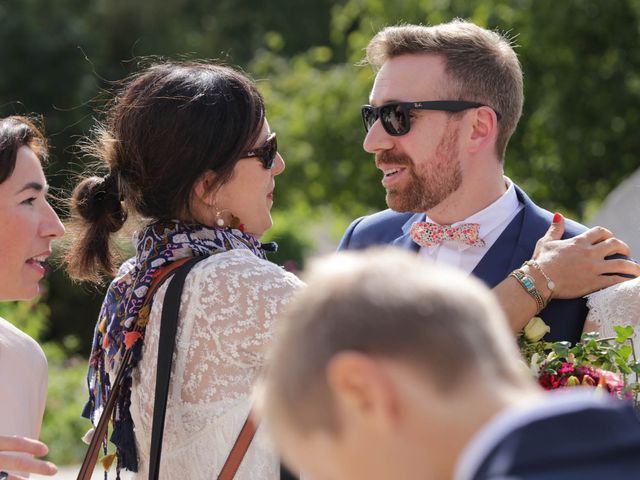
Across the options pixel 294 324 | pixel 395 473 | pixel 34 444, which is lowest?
pixel 34 444

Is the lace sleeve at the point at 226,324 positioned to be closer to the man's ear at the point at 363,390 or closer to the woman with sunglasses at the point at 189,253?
the woman with sunglasses at the point at 189,253

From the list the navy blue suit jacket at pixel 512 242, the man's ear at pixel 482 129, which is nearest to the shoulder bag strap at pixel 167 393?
the navy blue suit jacket at pixel 512 242

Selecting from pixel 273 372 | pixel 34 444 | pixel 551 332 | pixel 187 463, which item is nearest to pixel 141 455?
pixel 187 463

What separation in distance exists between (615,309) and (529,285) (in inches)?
10.2

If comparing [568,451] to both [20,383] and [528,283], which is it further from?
[20,383]

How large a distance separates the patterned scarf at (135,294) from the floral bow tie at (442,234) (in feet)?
2.59

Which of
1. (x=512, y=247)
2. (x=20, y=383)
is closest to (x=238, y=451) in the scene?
(x=20, y=383)

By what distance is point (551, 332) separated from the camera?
315 centimetres

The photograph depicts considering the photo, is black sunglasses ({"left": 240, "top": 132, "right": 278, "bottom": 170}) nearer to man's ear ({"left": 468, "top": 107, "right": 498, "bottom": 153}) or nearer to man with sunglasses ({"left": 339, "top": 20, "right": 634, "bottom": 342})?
man with sunglasses ({"left": 339, "top": 20, "right": 634, "bottom": 342})

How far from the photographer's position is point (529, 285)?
3.07 metres

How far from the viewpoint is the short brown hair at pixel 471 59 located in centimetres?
366

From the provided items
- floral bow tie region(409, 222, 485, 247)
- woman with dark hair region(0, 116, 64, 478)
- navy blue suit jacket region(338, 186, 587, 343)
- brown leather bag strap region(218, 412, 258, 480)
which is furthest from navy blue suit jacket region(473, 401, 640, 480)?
floral bow tie region(409, 222, 485, 247)

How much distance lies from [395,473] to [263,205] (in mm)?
1939

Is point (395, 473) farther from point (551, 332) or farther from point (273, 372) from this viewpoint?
point (551, 332)
